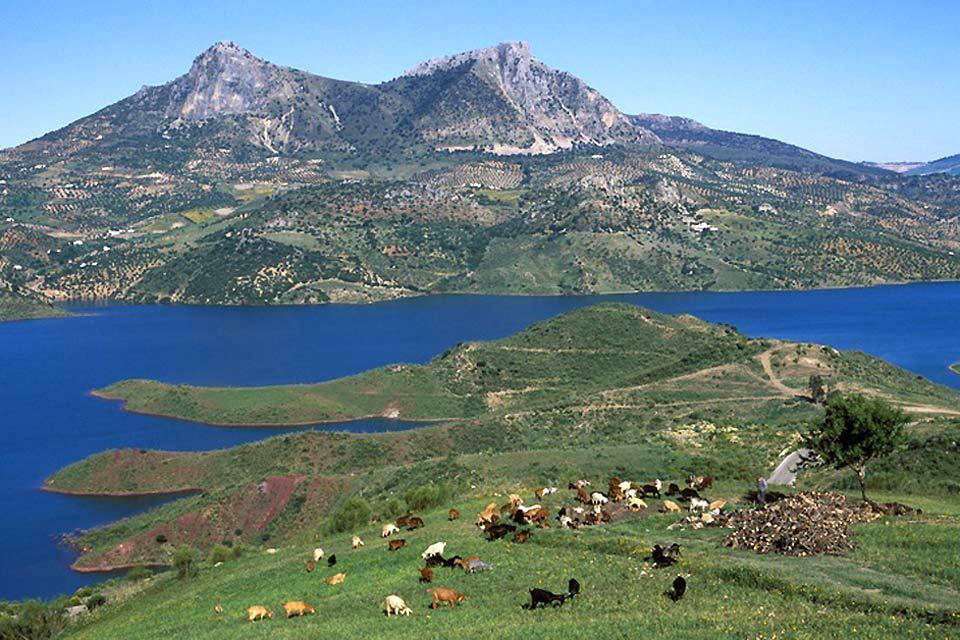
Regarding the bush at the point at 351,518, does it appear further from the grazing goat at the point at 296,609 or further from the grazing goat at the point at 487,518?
the grazing goat at the point at 296,609

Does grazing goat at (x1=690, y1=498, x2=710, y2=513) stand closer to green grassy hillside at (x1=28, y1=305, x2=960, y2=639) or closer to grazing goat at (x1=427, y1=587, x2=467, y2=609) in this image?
green grassy hillside at (x1=28, y1=305, x2=960, y2=639)

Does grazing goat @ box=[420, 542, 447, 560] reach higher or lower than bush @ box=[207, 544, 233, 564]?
higher

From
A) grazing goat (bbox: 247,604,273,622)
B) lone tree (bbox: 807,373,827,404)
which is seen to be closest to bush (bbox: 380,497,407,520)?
grazing goat (bbox: 247,604,273,622)

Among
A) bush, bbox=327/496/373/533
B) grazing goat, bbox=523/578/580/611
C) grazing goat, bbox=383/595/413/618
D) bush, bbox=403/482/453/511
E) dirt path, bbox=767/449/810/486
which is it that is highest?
grazing goat, bbox=523/578/580/611

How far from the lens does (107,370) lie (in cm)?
17300

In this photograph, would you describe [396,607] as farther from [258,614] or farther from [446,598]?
[258,614]

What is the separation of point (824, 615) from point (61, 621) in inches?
1370

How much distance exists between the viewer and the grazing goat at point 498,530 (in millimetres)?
35562

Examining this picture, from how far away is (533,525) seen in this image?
3644cm

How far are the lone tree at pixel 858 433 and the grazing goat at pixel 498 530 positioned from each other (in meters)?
17.4

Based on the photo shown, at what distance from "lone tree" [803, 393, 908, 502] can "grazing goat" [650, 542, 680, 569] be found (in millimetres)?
16560

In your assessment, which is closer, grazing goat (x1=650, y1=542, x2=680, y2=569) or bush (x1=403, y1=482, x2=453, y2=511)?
grazing goat (x1=650, y1=542, x2=680, y2=569)

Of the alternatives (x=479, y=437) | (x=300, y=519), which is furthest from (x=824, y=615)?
(x=479, y=437)

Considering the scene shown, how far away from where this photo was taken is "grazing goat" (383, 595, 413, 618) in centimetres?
2770
